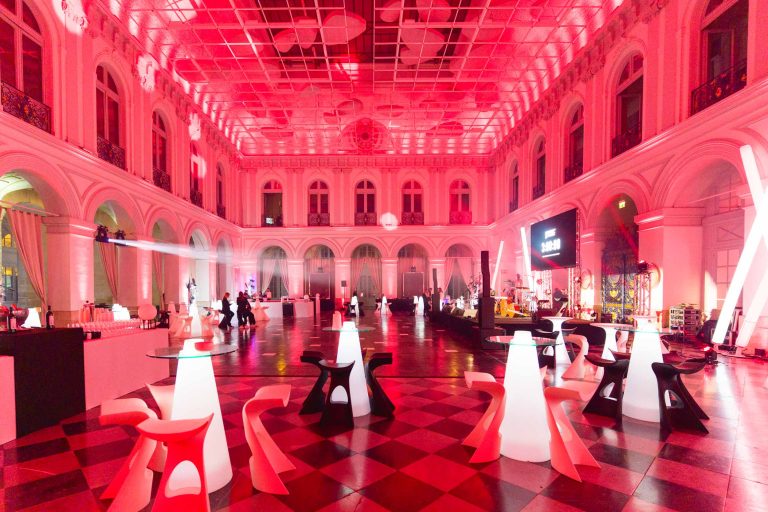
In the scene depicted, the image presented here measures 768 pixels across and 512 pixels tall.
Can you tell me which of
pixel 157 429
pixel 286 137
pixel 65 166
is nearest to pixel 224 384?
pixel 157 429

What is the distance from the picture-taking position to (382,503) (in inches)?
94.3

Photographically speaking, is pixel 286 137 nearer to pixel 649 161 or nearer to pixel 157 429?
pixel 649 161

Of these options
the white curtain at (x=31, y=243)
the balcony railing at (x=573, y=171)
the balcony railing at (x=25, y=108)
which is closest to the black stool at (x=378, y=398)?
the balcony railing at (x=25, y=108)

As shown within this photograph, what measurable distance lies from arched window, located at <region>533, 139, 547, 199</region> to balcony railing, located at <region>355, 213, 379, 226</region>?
292 inches

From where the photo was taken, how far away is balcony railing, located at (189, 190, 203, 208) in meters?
12.9

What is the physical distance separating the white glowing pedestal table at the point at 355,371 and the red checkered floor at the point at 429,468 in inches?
6.0

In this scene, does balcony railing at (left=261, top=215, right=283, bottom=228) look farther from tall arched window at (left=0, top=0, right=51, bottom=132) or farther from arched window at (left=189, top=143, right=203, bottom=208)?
tall arched window at (left=0, top=0, right=51, bottom=132)

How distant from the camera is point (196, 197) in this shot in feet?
43.5

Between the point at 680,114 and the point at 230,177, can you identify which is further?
the point at 230,177

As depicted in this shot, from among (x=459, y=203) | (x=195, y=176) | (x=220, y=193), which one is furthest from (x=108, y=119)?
(x=459, y=203)

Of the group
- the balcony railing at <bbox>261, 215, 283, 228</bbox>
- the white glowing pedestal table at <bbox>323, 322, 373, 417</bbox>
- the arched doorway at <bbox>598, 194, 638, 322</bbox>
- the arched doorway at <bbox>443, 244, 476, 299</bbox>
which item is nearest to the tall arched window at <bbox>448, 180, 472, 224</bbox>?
the arched doorway at <bbox>443, 244, 476, 299</bbox>

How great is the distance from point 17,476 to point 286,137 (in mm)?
14839

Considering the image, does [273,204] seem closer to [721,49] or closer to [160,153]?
[160,153]

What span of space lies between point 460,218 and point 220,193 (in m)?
10.5
